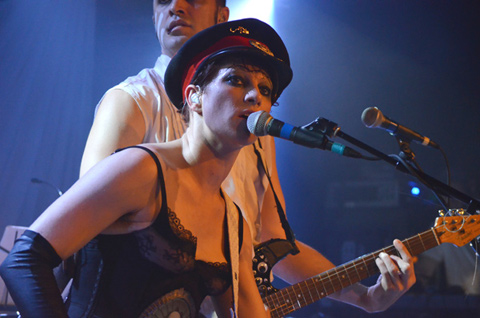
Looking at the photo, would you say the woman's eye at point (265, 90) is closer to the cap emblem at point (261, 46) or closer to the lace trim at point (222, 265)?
the cap emblem at point (261, 46)

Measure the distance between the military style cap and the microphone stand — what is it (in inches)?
9.9

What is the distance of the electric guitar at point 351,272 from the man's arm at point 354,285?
80mm

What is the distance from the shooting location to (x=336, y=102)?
5016 millimetres

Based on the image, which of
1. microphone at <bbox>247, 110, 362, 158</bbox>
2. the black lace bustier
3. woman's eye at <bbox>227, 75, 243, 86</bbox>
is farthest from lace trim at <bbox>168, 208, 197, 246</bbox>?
woman's eye at <bbox>227, 75, 243, 86</bbox>

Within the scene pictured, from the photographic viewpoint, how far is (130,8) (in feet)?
16.0

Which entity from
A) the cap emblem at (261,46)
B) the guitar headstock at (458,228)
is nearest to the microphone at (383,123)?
the cap emblem at (261,46)

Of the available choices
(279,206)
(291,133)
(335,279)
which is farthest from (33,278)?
(335,279)

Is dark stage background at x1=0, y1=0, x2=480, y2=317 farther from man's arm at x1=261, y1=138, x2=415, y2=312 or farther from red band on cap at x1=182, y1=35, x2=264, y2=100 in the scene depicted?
red band on cap at x1=182, y1=35, x2=264, y2=100

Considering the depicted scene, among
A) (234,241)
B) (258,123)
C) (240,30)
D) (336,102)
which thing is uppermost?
(336,102)

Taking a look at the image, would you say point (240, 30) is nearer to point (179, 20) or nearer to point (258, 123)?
point (258, 123)

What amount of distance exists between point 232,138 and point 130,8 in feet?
12.7

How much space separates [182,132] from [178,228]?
0.91 metres

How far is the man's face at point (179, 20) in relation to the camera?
2.55m

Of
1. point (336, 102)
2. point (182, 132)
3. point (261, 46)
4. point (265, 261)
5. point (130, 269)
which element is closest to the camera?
point (130, 269)
